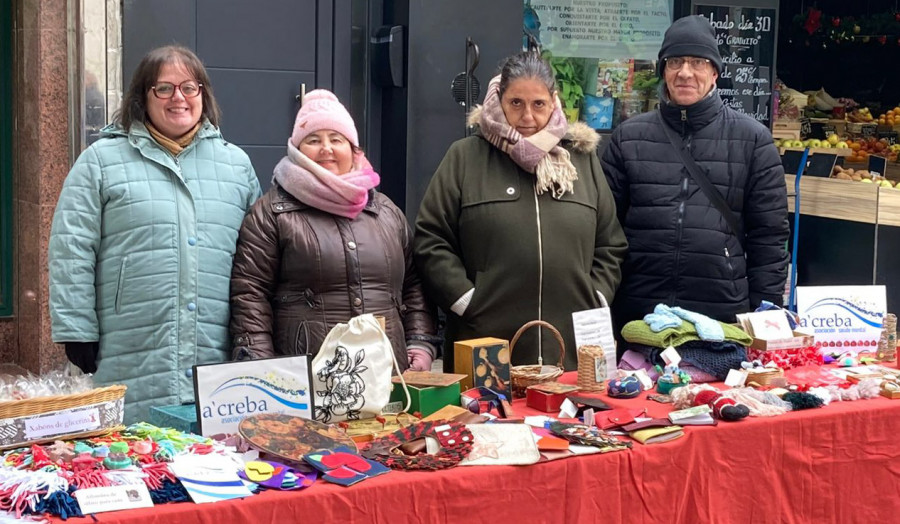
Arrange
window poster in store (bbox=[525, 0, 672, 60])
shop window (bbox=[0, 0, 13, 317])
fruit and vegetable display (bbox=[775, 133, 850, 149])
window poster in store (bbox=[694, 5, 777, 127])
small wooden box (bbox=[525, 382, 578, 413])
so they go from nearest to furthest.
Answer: small wooden box (bbox=[525, 382, 578, 413]) → shop window (bbox=[0, 0, 13, 317]) → window poster in store (bbox=[525, 0, 672, 60]) → window poster in store (bbox=[694, 5, 777, 127]) → fruit and vegetable display (bbox=[775, 133, 850, 149])

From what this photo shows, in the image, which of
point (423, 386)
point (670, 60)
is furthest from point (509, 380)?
point (670, 60)

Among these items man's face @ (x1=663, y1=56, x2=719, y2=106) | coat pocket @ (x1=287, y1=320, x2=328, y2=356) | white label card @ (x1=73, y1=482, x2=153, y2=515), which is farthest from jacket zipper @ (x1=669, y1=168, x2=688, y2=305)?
white label card @ (x1=73, y1=482, x2=153, y2=515)

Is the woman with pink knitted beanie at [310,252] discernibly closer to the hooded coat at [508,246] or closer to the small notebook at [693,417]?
the hooded coat at [508,246]

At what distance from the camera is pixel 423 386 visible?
354 centimetres

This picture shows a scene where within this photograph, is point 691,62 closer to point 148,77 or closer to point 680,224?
point 680,224

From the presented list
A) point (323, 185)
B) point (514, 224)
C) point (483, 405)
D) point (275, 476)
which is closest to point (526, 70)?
point (514, 224)

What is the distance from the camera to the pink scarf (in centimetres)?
381

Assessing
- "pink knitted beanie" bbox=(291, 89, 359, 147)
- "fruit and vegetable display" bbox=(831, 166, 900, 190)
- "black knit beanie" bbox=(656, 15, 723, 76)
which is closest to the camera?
"pink knitted beanie" bbox=(291, 89, 359, 147)

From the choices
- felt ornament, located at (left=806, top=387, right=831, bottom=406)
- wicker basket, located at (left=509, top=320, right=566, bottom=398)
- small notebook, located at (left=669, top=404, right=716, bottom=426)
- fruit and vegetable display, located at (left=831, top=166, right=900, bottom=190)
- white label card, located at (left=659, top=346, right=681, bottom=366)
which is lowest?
small notebook, located at (left=669, top=404, right=716, bottom=426)

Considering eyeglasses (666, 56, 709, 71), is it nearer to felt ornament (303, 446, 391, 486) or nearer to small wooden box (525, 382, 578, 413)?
small wooden box (525, 382, 578, 413)

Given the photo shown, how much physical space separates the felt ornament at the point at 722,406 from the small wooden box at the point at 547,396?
401 millimetres

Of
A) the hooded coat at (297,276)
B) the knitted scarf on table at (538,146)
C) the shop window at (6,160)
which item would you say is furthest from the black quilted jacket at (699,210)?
the shop window at (6,160)

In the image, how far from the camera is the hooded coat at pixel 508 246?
425cm

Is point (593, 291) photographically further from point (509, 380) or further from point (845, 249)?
point (845, 249)
